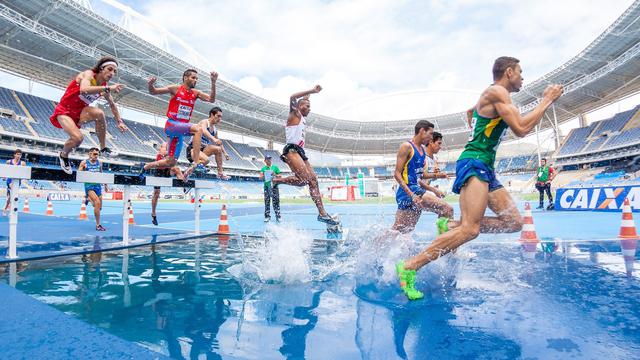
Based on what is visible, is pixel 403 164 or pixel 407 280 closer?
pixel 407 280

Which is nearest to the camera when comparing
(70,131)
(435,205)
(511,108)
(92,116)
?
(511,108)

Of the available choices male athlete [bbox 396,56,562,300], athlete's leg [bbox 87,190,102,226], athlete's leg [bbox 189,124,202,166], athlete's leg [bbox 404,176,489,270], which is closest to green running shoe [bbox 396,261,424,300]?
male athlete [bbox 396,56,562,300]

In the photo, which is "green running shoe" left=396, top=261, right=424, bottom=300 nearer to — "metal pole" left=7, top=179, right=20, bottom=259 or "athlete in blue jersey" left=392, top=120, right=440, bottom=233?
"athlete in blue jersey" left=392, top=120, right=440, bottom=233

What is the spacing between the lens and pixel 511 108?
8.98 feet

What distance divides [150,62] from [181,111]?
26582 mm

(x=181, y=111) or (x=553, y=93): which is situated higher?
(x=181, y=111)

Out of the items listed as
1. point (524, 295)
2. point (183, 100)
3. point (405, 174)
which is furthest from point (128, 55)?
point (524, 295)

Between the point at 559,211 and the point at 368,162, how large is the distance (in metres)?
49.9

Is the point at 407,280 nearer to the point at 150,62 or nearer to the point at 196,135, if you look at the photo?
the point at 196,135

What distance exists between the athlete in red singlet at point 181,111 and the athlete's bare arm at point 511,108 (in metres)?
4.33

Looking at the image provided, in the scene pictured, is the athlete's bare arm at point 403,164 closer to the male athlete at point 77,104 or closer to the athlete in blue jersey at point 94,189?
the male athlete at point 77,104

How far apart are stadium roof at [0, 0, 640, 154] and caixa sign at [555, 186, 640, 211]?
1861 cm

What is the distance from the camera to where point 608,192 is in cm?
1156

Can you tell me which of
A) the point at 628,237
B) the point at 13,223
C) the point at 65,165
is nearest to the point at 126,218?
the point at 65,165
